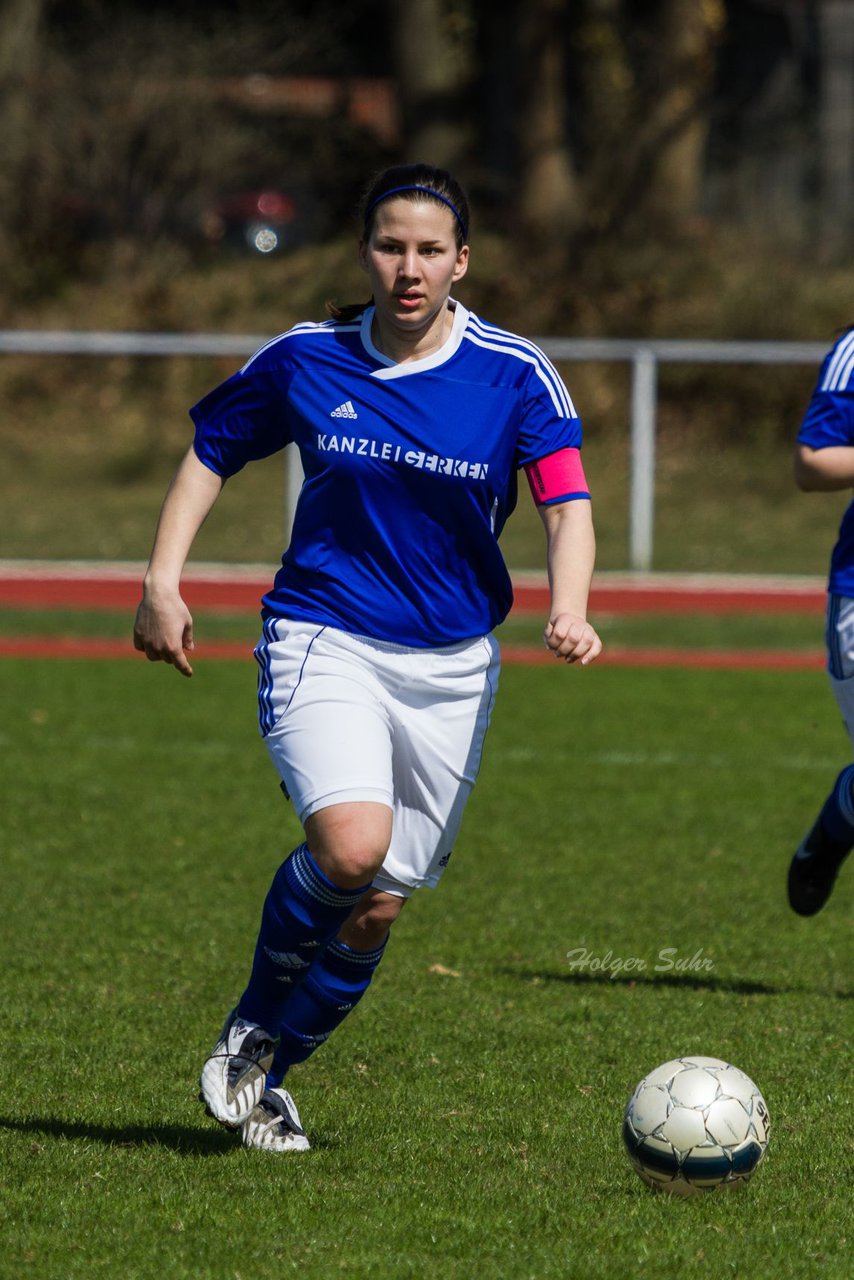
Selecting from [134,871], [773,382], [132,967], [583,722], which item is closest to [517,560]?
[773,382]

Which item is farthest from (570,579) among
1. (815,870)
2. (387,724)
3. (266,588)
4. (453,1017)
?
(266,588)

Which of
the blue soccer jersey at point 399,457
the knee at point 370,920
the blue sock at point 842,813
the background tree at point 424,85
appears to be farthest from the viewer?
the background tree at point 424,85

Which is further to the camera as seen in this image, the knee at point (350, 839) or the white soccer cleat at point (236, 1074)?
the white soccer cleat at point (236, 1074)

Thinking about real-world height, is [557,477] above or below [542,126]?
above

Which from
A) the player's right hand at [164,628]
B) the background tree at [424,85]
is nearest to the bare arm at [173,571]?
the player's right hand at [164,628]

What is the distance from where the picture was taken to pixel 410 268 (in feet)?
13.2

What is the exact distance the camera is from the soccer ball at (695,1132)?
3.87 meters

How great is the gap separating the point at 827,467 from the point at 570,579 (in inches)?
56.5

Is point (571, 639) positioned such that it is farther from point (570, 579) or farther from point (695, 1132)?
point (695, 1132)

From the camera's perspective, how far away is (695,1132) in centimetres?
386

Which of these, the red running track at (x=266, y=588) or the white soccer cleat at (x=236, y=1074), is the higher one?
the white soccer cleat at (x=236, y=1074)

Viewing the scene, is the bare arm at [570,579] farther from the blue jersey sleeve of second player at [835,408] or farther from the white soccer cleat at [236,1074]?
the blue jersey sleeve of second player at [835,408]

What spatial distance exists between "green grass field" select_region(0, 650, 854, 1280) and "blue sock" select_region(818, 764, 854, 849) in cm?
45

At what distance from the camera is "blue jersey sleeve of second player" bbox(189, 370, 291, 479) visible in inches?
167
